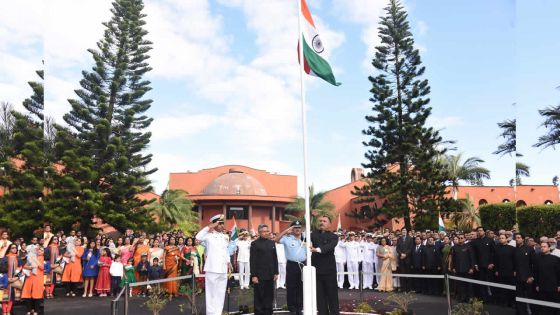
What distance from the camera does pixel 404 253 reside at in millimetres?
10797

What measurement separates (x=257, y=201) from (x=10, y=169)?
1678 cm

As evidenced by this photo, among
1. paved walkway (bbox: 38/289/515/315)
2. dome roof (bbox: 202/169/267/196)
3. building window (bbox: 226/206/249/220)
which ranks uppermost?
dome roof (bbox: 202/169/267/196)

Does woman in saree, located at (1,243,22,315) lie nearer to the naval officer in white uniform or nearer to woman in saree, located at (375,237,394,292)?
the naval officer in white uniform

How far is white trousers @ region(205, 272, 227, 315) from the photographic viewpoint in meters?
5.91

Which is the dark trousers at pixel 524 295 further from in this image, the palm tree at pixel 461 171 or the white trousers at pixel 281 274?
the palm tree at pixel 461 171

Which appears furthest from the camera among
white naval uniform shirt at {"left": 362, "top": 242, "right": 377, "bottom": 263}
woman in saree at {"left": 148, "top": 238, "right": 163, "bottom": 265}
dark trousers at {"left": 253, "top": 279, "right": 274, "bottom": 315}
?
white naval uniform shirt at {"left": 362, "top": 242, "right": 377, "bottom": 263}

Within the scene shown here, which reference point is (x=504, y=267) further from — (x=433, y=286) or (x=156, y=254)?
(x=156, y=254)

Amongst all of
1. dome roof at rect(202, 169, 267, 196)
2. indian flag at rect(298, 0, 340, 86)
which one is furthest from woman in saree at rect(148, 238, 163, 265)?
dome roof at rect(202, 169, 267, 196)

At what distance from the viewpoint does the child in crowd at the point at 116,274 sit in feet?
31.3

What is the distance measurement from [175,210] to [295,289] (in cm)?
1933

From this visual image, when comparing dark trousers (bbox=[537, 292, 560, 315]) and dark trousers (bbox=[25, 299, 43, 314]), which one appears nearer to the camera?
dark trousers (bbox=[537, 292, 560, 315])

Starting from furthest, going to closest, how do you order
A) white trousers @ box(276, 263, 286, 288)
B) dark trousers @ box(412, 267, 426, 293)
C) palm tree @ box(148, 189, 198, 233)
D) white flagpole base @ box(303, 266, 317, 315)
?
1. palm tree @ box(148, 189, 198, 233)
2. white trousers @ box(276, 263, 286, 288)
3. dark trousers @ box(412, 267, 426, 293)
4. white flagpole base @ box(303, 266, 317, 315)

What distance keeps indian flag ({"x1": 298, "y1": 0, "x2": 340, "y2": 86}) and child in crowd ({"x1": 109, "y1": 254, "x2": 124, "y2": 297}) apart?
6.21m

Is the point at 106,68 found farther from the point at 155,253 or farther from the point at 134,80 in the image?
the point at 155,253
